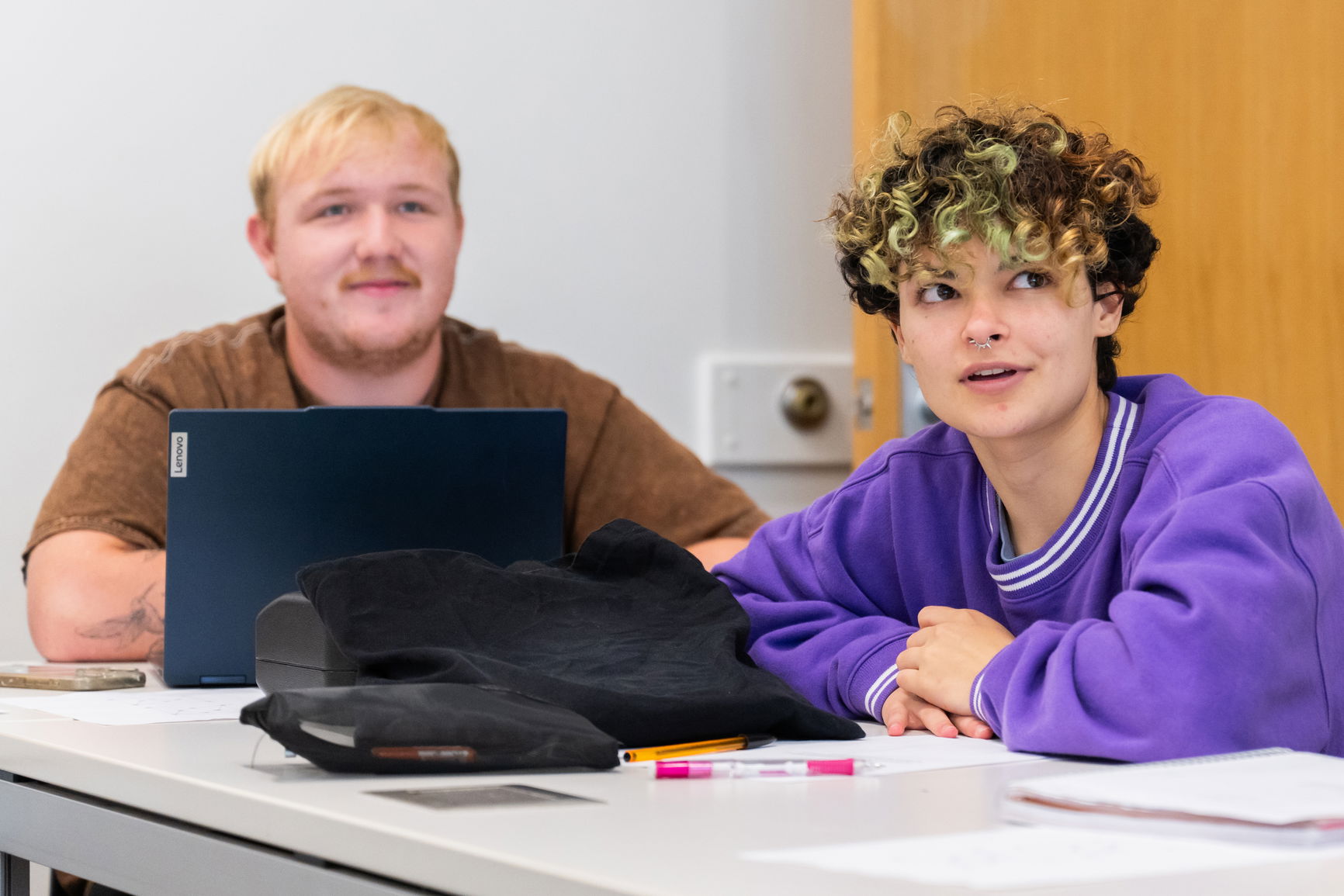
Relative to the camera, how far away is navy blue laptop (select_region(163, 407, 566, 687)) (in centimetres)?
130

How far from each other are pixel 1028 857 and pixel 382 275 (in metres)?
1.66

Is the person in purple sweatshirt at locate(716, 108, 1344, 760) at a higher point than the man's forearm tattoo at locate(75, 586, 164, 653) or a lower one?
higher

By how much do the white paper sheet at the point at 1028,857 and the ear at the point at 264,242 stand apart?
1724 millimetres

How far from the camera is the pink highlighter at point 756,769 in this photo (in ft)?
2.77

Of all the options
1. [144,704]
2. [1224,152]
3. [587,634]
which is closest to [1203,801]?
[587,634]

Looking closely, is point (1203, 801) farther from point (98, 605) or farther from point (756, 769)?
point (98, 605)

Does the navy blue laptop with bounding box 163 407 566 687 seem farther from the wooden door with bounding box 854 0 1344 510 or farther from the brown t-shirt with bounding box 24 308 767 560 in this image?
the wooden door with bounding box 854 0 1344 510

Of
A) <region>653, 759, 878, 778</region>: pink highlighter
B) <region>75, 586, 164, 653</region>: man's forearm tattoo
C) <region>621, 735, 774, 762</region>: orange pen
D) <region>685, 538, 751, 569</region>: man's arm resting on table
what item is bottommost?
<region>75, 586, 164, 653</region>: man's forearm tattoo

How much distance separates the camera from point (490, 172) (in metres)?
2.70

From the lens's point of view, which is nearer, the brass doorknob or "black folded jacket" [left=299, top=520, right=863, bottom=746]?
"black folded jacket" [left=299, top=520, right=863, bottom=746]

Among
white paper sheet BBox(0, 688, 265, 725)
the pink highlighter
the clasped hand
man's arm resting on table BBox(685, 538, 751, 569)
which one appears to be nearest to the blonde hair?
man's arm resting on table BBox(685, 538, 751, 569)

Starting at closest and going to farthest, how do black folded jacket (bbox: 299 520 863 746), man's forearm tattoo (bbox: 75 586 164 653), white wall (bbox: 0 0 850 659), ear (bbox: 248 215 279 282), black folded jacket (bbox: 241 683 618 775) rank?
black folded jacket (bbox: 241 683 618 775) → black folded jacket (bbox: 299 520 863 746) → man's forearm tattoo (bbox: 75 586 164 653) → ear (bbox: 248 215 279 282) → white wall (bbox: 0 0 850 659)

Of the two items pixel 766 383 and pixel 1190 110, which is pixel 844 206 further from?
pixel 766 383

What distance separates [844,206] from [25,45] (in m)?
1.70
